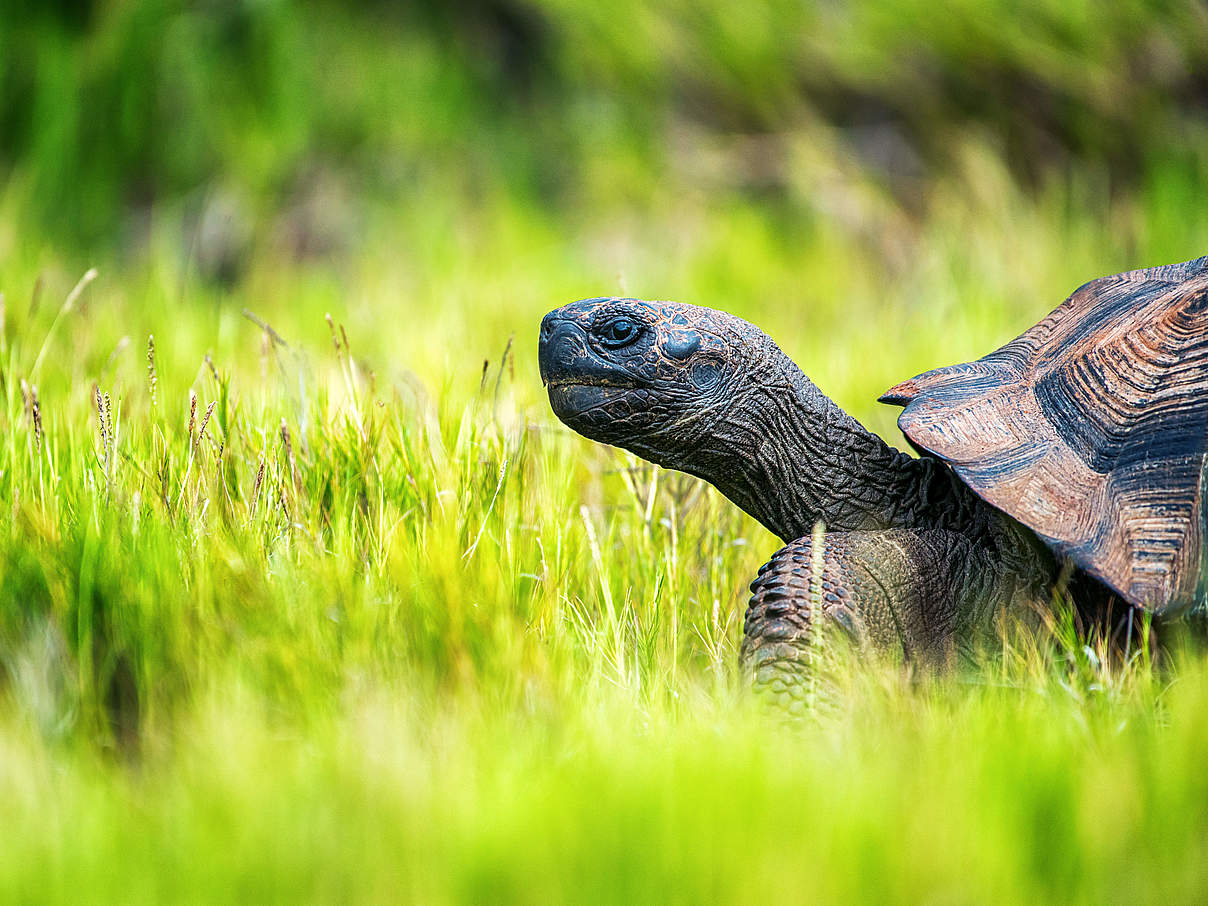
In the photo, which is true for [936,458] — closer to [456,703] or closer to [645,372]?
[645,372]

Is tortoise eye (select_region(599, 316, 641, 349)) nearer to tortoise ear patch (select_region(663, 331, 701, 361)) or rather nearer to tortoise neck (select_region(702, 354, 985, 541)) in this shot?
tortoise ear patch (select_region(663, 331, 701, 361))

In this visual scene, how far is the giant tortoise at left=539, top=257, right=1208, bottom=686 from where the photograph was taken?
68.7 inches

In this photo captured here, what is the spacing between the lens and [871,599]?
183 centimetres

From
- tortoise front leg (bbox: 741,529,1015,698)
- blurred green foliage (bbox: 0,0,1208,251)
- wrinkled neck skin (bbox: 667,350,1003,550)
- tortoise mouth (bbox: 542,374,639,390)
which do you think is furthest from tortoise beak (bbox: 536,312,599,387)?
blurred green foliage (bbox: 0,0,1208,251)

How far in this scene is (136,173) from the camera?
528 cm

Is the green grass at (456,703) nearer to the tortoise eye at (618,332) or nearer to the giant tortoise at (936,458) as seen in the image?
the giant tortoise at (936,458)

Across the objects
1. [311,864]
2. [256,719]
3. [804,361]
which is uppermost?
[804,361]

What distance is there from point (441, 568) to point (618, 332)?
59 cm

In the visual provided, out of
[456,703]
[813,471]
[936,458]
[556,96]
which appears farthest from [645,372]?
[556,96]

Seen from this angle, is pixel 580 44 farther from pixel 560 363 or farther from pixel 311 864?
pixel 311 864

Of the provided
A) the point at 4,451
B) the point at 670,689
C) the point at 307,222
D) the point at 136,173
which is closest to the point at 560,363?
the point at 670,689

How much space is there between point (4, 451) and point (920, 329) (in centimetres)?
330

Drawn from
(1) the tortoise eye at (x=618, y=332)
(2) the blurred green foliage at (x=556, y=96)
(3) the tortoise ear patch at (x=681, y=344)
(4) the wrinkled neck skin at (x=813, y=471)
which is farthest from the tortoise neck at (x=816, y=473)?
(2) the blurred green foliage at (x=556, y=96)

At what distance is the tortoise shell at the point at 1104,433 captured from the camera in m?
1.74
